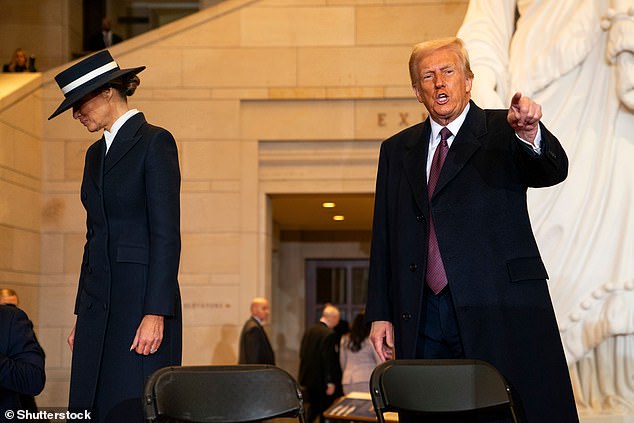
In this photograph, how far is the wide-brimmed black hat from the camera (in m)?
3.35

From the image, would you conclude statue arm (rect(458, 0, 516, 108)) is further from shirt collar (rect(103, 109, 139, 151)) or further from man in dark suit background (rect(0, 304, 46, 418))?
man in dark suit background (rect(0, 304, 46, 418))

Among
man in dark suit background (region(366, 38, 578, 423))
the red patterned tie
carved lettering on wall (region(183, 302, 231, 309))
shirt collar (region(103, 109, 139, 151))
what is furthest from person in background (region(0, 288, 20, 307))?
the red patterned tie

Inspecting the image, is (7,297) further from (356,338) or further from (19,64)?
(19,64)

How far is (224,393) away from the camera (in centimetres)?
278

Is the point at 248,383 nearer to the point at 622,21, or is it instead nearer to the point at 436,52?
the point at 436,52

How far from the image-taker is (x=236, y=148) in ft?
37.0

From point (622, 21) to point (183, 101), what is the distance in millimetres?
7272

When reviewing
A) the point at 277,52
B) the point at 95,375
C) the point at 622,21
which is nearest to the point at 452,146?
the point at 95,375

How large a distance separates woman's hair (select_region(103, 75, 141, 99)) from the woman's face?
0.03m

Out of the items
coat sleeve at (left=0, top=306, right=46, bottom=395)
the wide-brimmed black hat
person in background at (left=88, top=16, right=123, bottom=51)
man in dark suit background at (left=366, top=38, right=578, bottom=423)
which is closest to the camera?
man in dark suit background at (left=366, top=38, right=578, bottom=423)

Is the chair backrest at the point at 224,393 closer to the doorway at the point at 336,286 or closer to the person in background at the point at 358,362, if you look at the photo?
the person in background at the point at 358,362

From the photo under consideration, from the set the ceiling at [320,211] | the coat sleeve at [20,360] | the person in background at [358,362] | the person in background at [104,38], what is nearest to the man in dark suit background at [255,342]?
the person in background at [358,362]

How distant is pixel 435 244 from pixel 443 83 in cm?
51

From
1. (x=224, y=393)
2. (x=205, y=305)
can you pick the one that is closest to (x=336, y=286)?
(x=205, y=305)
